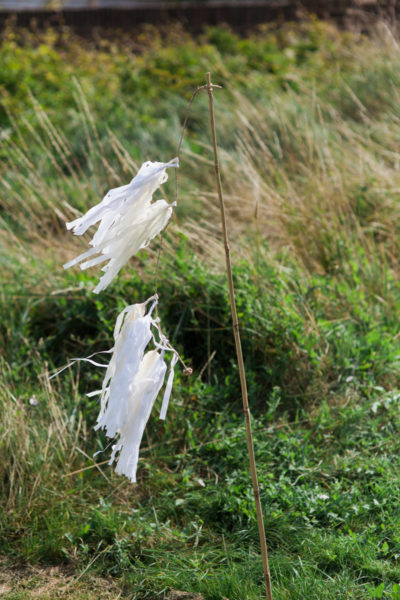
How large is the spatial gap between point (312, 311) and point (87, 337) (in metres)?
1.12

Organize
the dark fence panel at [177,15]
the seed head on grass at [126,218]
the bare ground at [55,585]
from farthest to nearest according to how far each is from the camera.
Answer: the dark fence panel at [177,15]
the bare ground at [55,585]
the seed head on grass at [126,218]

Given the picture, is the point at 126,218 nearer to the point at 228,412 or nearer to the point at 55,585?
the point at 55,585

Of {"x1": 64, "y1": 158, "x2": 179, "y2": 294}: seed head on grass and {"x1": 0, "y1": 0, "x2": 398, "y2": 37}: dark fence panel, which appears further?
{"x1": 0, "y1": 0, "x2": 398, "y2": 37}: dark fence panel

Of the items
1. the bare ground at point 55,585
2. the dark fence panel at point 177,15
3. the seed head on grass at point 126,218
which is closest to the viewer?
the seed head on grass at point 126,218

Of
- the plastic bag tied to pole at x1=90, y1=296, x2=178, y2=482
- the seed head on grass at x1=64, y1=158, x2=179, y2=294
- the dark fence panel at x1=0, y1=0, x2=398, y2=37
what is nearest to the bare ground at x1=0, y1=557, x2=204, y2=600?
the plastic bag tied to pole at x1=90, y1=296, x2=178, y2=482

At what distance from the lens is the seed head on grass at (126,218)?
154cm

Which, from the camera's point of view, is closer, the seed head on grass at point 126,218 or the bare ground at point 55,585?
the seed head on grass at point 126,218

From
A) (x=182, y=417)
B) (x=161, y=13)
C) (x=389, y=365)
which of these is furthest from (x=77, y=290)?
(x=161, y=13)

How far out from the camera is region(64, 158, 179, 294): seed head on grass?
1535 millimetres

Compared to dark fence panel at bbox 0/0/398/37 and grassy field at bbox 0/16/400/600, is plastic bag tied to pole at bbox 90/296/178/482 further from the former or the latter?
dark fence panel at bbox 0/0/398/37

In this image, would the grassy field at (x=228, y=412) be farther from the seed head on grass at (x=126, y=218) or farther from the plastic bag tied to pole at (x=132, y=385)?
the seed head on grass at (x=126, y=218)

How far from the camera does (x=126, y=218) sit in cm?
156

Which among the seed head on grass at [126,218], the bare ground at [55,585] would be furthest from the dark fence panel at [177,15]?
the seed head on grass at [126,218]

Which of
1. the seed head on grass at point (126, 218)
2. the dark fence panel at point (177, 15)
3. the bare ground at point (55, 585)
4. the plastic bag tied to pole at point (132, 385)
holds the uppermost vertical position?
the seed head on grass at point (126, 218)
